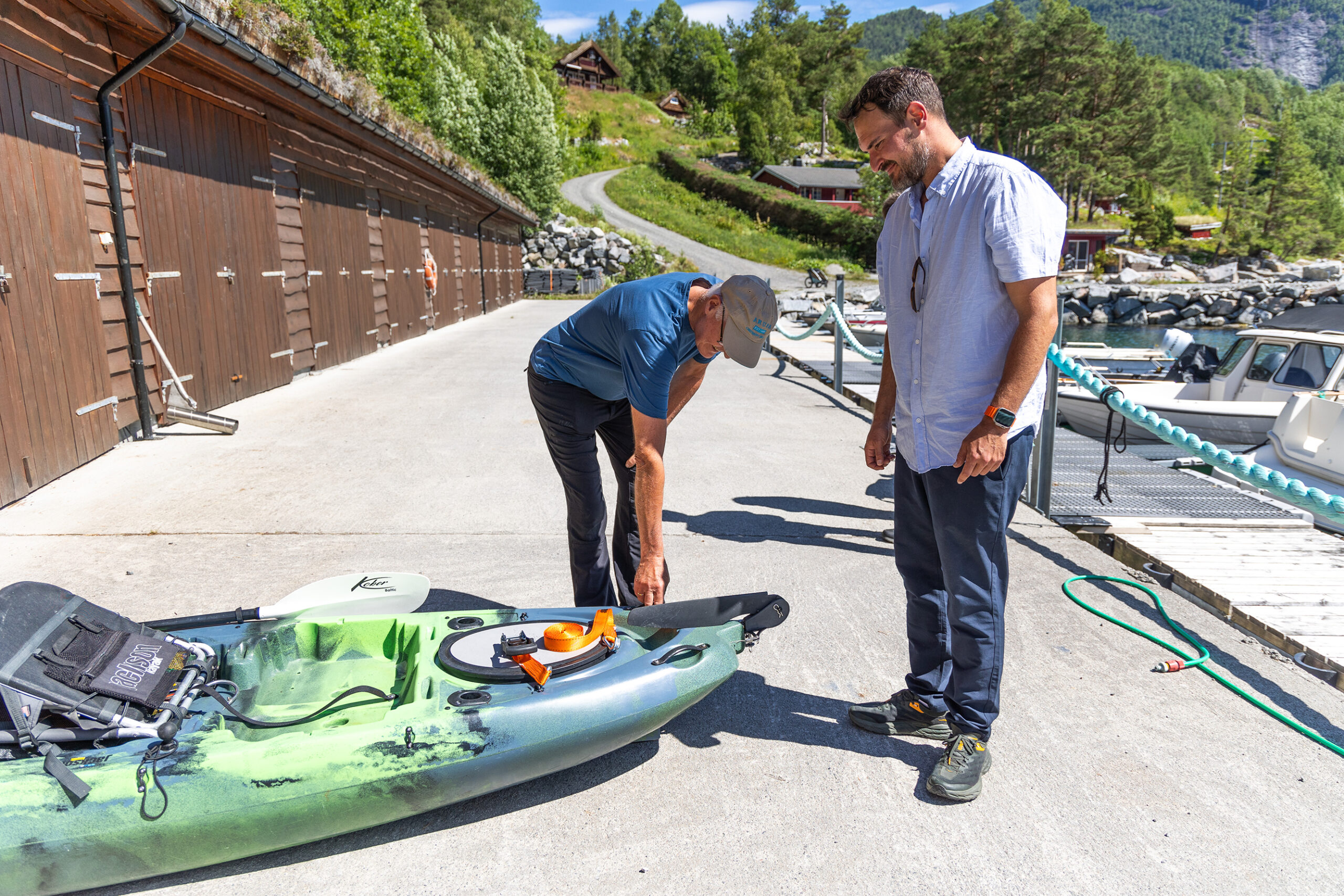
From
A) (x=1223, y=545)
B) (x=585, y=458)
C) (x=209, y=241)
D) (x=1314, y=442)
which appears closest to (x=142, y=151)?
(x=209, y=241)

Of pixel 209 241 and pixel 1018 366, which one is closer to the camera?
pixel 1018 366

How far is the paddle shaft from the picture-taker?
9.25 ft

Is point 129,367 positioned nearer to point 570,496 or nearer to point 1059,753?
point 570,496

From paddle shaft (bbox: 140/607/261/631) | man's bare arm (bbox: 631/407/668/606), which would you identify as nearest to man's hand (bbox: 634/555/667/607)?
man's bare arm (bbox: 631/407/668/606)

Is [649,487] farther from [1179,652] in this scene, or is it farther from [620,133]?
[620,133]

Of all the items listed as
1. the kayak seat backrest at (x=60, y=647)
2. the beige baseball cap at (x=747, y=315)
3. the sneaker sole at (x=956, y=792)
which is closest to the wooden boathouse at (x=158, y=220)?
the kayak seat backrest at (x=60, y=647)

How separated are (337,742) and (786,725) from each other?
148 cm

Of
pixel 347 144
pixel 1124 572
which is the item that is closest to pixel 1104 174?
pixel 347 144

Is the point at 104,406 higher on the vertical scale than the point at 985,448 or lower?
lower

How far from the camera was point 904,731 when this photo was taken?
2.88m

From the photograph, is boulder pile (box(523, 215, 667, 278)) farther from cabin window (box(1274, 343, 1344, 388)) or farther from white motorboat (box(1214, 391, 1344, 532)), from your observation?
white motorboat (box(1214, 391, 1344, 532))

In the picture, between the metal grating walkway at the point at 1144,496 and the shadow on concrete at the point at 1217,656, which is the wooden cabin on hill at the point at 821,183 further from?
the shadow on concrete at the point at 1217,656

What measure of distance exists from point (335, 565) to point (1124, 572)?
4055 mm

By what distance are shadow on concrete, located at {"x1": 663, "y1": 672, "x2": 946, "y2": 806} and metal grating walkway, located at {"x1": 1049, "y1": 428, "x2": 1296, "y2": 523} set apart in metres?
2.85
